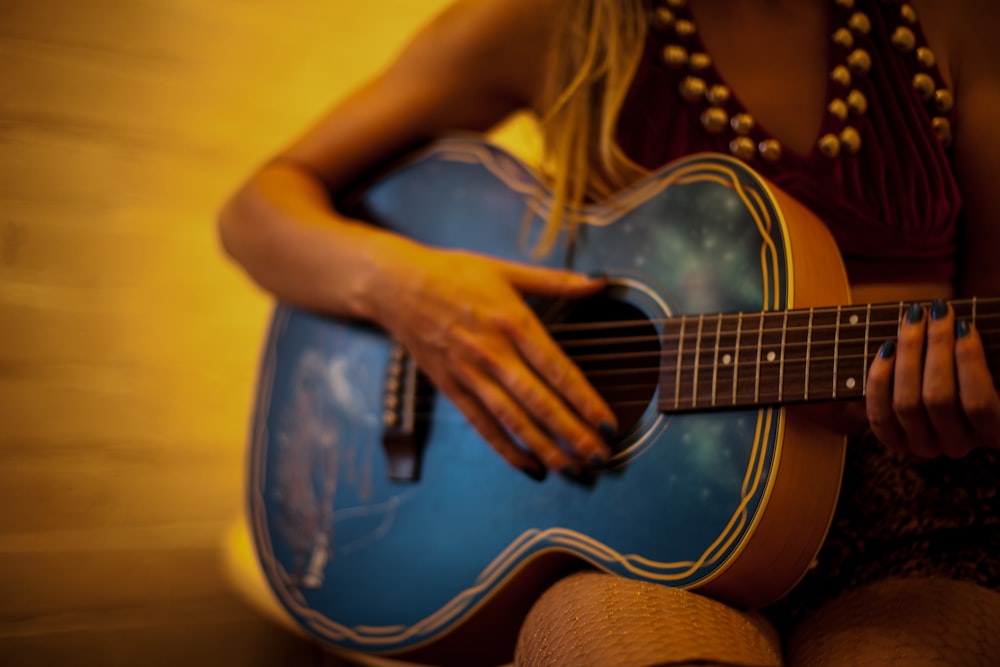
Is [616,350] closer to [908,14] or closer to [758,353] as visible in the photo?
[758,353]

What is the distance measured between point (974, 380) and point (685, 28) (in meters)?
0.41

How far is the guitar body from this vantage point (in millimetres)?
585

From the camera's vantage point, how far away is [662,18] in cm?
76

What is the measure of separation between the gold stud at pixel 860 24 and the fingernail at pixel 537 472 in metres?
0.44

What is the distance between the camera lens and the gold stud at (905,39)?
0.67 metres

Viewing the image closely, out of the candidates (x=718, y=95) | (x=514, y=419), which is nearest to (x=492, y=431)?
(x=514, y=419)

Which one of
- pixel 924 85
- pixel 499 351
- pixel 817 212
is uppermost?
pixel 924 85

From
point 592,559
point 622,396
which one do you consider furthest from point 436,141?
point 592,559

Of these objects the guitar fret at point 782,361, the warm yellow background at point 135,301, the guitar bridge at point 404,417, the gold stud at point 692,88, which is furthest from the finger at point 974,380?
the warm yellow background at point 135,301

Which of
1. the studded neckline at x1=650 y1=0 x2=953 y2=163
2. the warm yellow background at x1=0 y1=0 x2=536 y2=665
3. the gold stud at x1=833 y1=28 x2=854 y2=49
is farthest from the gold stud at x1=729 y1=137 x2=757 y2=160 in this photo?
the warm yellow background at x1=0 y1=0 x2=536 y2=665

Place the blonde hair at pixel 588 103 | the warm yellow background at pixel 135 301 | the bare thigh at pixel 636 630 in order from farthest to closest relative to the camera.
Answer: the warm yellow background at pixel 135 301 < the blonde hair at pixel 588 103 < the bare thigh at pixel 636 630

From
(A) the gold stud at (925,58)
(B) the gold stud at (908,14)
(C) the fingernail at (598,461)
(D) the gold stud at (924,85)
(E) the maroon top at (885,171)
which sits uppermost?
(B) the gold stud at (908,14)

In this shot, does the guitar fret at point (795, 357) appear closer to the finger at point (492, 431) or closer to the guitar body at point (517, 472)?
the guitar body at point (517, 472)

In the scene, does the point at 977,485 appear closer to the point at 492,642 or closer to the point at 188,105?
the point at 492,642
